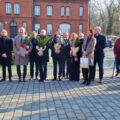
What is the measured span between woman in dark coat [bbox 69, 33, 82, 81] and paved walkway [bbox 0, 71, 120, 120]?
0.44 metres

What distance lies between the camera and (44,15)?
127 feet

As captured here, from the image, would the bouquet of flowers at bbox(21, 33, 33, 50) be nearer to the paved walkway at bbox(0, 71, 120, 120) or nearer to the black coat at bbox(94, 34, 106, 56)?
the paved walkway at bbox(0, 71, 120, 120)

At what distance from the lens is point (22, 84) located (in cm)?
769

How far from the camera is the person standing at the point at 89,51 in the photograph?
7363 mm

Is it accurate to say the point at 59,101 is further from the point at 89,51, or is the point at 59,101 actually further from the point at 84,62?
the point at 89,51

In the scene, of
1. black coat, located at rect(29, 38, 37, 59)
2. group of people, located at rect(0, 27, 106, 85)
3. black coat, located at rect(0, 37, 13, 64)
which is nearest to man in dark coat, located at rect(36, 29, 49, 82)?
group of people, located at rect(0, 27, 106, 85)

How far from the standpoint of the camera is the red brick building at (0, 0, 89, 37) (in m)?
37.6

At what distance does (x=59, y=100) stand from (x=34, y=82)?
8.11ft

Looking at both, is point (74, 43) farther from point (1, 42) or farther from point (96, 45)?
point (1, 42)

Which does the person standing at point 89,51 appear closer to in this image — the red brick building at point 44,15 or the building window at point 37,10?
the red brick building at point 44,15

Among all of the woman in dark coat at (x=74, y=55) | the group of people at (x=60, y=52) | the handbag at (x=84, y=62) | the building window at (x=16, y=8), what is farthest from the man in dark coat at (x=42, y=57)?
the building window at (x=16, y=8)

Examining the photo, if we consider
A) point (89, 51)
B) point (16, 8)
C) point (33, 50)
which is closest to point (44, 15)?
point (16, 8)

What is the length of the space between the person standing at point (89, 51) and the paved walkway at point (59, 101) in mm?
365

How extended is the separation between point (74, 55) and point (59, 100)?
8.73 ft
